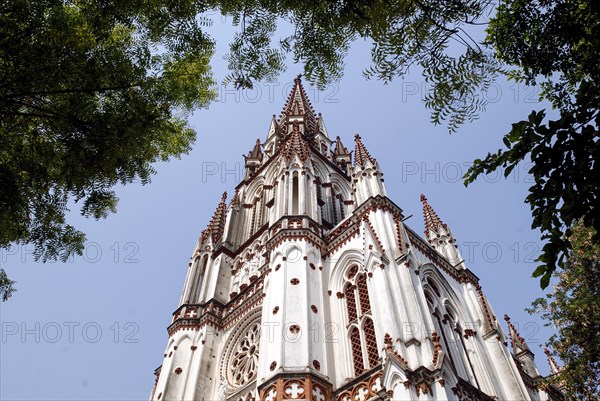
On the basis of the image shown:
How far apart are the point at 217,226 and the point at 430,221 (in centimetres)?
1106

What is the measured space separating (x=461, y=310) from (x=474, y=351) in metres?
1.88

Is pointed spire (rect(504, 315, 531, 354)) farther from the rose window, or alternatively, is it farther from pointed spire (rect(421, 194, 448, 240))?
the rose window

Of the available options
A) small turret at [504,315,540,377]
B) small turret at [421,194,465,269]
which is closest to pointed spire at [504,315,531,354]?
small turret at [504,315,540,377]

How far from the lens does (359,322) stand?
14.4 metres

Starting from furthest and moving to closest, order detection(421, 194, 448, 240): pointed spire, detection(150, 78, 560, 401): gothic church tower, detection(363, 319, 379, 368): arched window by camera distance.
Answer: detection(421, 194, 448, 240): pointed spire → detection(363, 319, 379, 368): arched window → detection(150, 78, 560, 401): gothic church tower

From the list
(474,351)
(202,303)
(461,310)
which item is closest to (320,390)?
(474,351)

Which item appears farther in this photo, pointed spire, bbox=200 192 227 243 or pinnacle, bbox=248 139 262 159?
pinnacle, bbox=248 139 262 159

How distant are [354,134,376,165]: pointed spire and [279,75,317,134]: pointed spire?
A: 39.5ft

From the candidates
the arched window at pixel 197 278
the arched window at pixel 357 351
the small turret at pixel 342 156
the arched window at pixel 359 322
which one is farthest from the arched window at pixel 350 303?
the small turret at pixel 342 156

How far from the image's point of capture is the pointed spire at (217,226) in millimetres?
24508

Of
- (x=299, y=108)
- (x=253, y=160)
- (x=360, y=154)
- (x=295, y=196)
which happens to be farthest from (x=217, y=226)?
(x=299, y=108)

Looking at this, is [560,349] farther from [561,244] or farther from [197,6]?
[197,6]

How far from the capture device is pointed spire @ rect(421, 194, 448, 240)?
22594mm

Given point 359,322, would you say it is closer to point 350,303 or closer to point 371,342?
point 371,342
